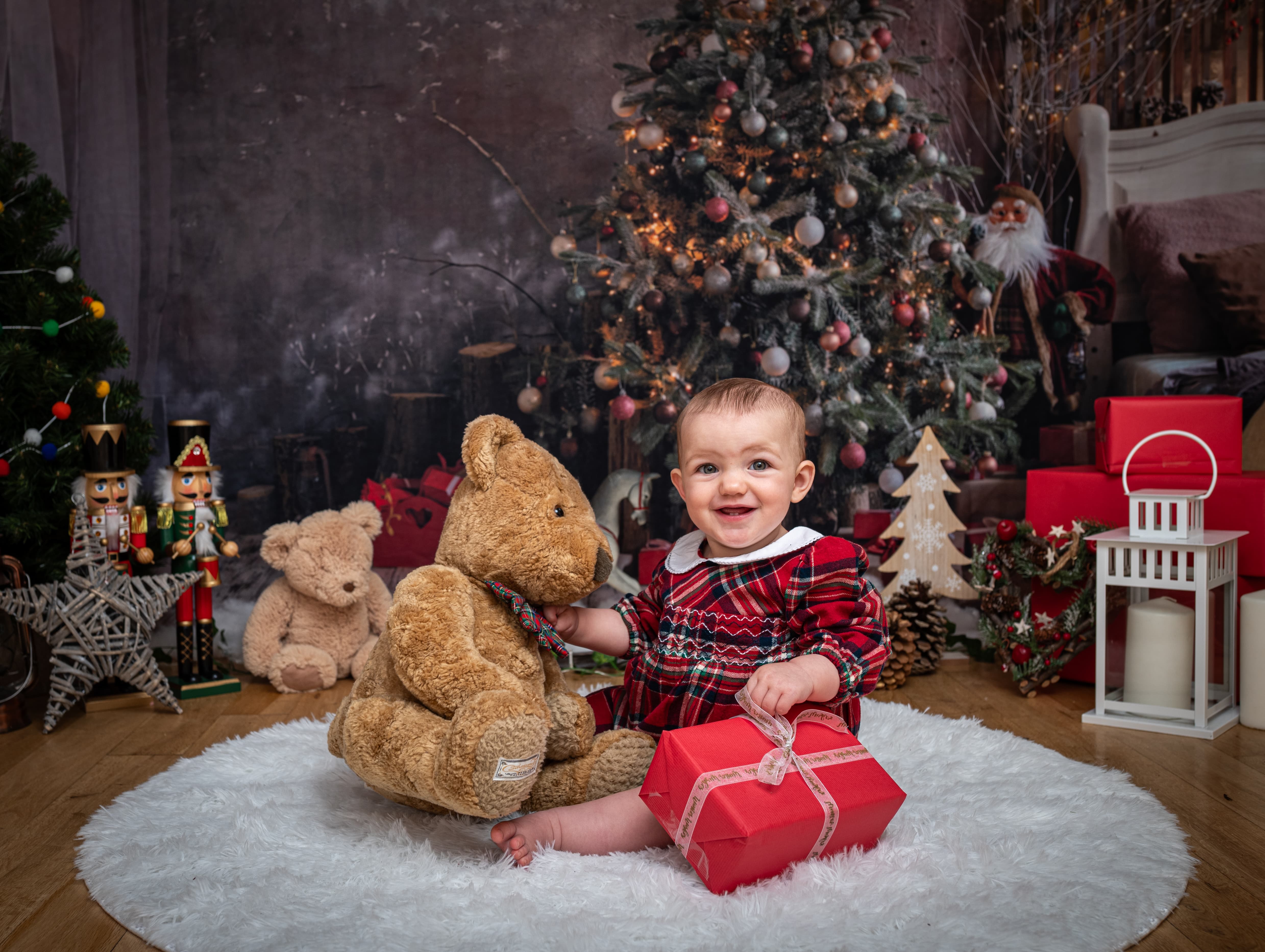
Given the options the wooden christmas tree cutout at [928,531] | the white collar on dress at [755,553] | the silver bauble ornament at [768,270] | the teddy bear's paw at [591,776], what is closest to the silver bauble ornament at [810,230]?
the silver bauble ornament at [768,270]

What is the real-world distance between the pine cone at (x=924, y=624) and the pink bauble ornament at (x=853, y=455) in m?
0.48

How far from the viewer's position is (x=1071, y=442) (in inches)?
127

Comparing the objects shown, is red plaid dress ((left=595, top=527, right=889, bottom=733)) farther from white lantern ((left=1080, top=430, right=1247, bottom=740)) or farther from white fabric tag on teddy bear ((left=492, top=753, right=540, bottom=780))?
white lantern ((left=1080, top=430, right=1247, bottom=740))

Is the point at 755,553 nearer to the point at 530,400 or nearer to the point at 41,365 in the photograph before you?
the point at 530,400

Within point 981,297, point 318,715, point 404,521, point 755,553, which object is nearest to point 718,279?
point 981,297

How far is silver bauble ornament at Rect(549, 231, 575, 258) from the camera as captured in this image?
311cm

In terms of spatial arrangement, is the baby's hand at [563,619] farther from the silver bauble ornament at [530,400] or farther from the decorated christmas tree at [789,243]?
the silver bauble ornament at [530,400]

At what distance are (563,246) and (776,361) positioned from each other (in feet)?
2.60

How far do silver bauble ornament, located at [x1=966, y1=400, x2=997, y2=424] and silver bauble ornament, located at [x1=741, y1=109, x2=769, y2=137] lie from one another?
3.73 ft

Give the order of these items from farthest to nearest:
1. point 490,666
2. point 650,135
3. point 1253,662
Answer: point 650,135, point 1253,662, point 490,666

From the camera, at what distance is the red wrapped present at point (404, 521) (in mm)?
3215

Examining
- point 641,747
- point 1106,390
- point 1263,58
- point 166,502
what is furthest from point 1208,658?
point 166,502

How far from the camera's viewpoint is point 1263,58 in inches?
122

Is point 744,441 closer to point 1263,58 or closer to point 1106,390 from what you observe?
point 1106,390
